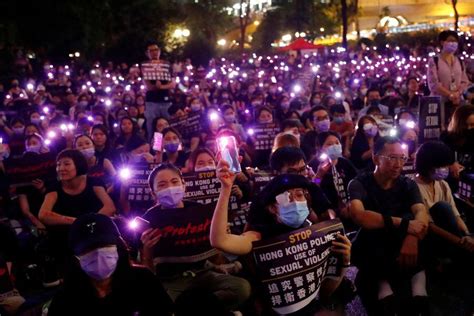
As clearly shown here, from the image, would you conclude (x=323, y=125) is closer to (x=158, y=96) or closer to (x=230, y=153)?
(x=158, y=96)

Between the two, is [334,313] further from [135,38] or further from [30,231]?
[135,38]

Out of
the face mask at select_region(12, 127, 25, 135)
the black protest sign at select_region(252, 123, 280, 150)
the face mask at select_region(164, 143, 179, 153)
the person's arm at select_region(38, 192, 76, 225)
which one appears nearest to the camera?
the person's arm at select_region(38, 192, 76, 225)

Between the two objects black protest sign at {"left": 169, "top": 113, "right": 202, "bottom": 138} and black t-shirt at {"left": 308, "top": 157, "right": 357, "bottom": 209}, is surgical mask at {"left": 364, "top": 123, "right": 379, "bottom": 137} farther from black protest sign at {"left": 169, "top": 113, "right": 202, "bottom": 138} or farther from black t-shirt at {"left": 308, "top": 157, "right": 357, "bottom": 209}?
black protest sign at {"left": 169, "top": 113, "right": 202, "bottom": 138}

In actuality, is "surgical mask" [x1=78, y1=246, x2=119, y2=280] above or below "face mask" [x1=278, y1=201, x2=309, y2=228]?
below

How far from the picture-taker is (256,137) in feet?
33.5

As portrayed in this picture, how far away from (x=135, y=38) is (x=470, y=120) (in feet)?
99.2

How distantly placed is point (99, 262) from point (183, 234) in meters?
1.33

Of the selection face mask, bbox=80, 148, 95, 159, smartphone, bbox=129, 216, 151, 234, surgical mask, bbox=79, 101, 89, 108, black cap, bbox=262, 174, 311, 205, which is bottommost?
smartphone, bbox=129, 216, 151, 234

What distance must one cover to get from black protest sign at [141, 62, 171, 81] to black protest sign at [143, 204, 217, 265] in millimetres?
6260

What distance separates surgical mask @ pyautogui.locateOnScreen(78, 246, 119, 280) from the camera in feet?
12.5

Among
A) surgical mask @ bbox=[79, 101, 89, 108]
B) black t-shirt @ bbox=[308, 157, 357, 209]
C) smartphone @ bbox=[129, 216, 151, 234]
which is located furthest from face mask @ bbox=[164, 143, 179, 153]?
surgical mask @ bbox=[79, 101, 89, 108]

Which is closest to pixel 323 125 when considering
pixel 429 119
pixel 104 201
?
pixel 429 119

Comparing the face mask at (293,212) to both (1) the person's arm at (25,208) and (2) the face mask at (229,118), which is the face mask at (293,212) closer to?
(1) the person's arm at (25,208)

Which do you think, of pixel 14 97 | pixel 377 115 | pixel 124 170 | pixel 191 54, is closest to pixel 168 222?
pixel 124 170
